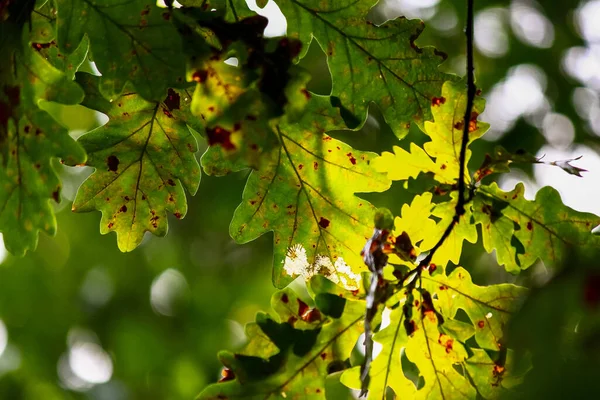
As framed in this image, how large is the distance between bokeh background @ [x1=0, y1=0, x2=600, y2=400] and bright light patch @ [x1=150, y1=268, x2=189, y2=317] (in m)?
0.01

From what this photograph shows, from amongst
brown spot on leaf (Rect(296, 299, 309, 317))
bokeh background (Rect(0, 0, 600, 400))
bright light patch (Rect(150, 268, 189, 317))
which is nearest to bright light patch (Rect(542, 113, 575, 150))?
bokeh background (Rect(0, 0, 600, 400))

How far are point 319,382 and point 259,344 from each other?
0.13 metres

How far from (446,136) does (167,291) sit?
5.18m

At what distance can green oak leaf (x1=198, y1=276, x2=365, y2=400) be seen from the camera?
1.27 metres

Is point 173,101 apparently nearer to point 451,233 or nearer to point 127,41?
point 127,41

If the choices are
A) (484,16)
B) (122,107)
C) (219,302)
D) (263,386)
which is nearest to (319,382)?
(263,386)

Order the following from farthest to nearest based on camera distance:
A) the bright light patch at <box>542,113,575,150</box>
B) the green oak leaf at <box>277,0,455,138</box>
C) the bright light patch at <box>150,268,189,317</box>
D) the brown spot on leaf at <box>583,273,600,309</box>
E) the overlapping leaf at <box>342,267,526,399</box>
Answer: the bright light patch at <box>150,268,189,317</box> → the bright light patch at <box>542,113,575,150</box> → the green oak leaf at <box>277,0,455,138</box> → the overlapping leaf at <box>342,267,526,399</box> → the brown spot on leaf at <box>583,273,600,309</box>

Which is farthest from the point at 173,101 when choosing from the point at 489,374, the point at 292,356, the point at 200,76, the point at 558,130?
the point at 558,130

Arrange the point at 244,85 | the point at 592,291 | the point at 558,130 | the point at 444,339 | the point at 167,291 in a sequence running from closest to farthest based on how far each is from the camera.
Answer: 1. the point at 592,291
2. the point at 244,85
3. the point at 444,339
4. the point at 558,130
5. the point at 167,291

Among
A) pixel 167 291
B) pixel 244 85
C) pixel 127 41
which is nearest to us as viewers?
pixel 244 85

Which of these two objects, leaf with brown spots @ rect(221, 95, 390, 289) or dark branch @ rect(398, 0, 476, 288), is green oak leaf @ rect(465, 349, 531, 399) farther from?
leaf with brown spots @ rect(221, 95, 390, 289)

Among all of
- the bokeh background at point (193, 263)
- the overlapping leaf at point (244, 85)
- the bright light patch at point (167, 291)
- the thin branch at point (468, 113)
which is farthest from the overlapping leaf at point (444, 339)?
the bright light patch at point (167, 291)

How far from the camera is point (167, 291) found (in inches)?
247

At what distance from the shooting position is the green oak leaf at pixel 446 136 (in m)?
1.38
